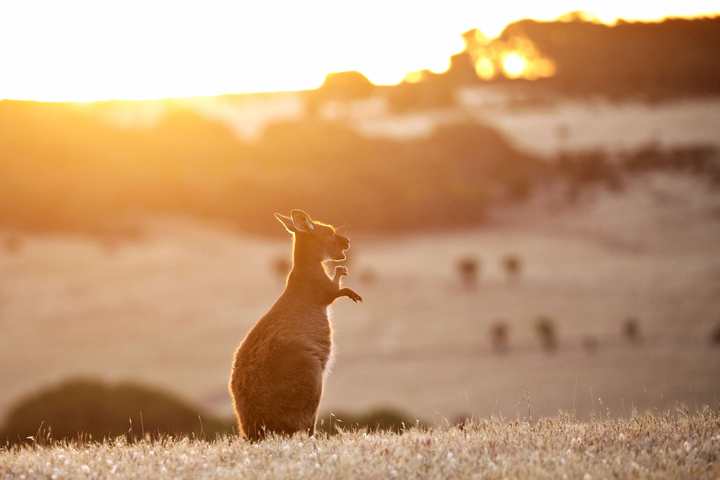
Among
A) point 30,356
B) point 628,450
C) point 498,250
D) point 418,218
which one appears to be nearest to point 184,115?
point 418,218

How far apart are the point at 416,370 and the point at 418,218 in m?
32.5

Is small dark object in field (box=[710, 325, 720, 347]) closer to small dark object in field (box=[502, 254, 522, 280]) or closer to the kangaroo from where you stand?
small dark object in field (box=[502, 254, 522, 280])

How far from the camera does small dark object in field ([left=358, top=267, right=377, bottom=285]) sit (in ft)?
208

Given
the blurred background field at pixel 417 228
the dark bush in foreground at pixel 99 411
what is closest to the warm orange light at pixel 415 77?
the blurred background field at pixel 417 228

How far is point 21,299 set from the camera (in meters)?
61.2

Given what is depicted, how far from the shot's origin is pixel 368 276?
63906 mm

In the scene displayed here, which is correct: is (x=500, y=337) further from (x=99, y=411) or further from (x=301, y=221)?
(x=301, y=221)

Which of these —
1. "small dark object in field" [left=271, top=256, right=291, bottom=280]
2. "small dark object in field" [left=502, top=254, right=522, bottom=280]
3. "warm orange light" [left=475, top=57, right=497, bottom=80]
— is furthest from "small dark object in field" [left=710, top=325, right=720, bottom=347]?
"warm orange light" [left=475, top=57, right=497, bottom=80]

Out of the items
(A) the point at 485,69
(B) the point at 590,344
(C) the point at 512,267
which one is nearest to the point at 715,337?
(B) the point at 590,344

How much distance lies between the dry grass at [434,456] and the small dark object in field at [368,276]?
52.1 meters

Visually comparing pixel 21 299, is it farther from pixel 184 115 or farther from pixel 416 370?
pixel 184 115

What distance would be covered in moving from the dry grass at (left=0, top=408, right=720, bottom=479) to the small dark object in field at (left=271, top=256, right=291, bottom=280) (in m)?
54.0

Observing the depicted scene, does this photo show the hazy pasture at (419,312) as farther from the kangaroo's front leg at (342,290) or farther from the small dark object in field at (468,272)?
the kangaroo's front leg at (342,290)

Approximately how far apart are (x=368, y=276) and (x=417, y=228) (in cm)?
1687
